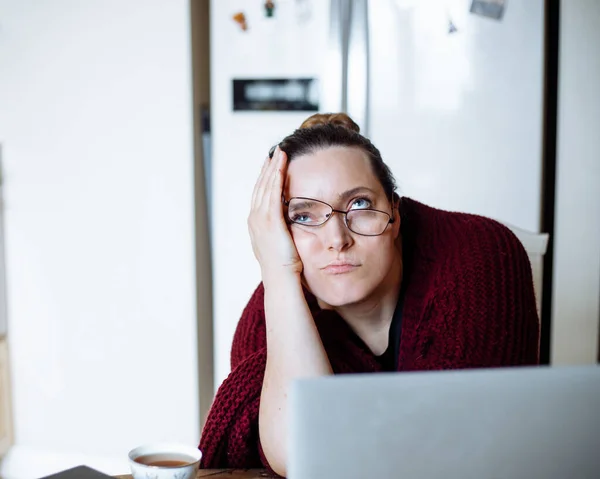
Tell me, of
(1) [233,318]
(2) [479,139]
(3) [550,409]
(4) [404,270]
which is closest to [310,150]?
(4) [404,270]

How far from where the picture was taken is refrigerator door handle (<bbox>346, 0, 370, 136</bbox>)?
174 centimetres

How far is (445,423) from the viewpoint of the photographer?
18.9 inches

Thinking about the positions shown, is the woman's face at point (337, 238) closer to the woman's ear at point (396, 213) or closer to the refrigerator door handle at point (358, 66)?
the woman's ear at point (396, 213)

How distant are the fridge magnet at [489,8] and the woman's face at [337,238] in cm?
85

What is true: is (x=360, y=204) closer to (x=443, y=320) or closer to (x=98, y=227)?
(x=443, y=320)

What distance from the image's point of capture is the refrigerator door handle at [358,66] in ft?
5.70

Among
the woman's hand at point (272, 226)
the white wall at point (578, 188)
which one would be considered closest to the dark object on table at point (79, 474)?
the woman's hand at point (272, 226)

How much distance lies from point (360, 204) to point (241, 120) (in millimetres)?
905

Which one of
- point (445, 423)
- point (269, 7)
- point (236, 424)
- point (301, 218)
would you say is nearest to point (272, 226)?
point (301, 218)

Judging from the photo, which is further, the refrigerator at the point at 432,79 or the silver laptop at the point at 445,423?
the refrigerator at the point at 432,79

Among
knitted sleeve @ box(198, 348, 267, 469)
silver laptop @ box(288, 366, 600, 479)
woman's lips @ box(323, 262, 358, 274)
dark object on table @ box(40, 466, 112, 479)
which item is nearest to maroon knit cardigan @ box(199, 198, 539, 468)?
knitted sleeve @ box(198, 348, 267, 469)

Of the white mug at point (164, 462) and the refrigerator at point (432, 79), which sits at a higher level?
the refrigerator at point (432, 79)

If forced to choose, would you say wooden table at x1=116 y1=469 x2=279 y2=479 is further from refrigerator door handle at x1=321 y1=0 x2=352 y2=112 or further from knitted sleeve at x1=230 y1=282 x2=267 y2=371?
refrigerator door handle at x1=321 y1=0 x2=352 y2=112

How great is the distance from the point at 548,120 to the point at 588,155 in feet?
0.55
